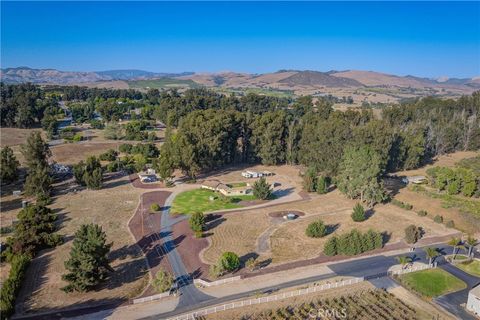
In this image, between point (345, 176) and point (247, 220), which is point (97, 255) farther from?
point (345, 176)

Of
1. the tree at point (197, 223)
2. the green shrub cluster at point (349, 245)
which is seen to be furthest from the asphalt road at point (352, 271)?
the tree at point (197, 223)

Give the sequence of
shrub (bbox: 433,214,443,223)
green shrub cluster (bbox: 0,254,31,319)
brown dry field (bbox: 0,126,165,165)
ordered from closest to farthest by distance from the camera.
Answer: green shrub cluster (bbox: 0,254,31,319)
shrub (bbox: 433,214,443,223)
brown dry field (bbox: 0,126,165,165)

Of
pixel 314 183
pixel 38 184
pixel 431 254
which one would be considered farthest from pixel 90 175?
pixel 431 254

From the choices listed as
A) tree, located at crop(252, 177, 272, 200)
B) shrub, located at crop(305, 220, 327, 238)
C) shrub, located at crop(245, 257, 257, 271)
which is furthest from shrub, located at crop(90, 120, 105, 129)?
shrub, located at crop(245, 257, 257, 271)

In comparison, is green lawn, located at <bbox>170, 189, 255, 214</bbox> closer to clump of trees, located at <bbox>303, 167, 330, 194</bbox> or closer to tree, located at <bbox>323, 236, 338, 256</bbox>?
clump of trees, located at <bbox>303, 167, 330, 194</bbox>

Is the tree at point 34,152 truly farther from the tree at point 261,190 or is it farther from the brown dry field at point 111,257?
the tree at point 261,190

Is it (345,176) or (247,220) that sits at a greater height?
(345,176)

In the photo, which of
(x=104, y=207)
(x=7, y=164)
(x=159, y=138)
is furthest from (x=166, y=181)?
(x=159, y=138)
